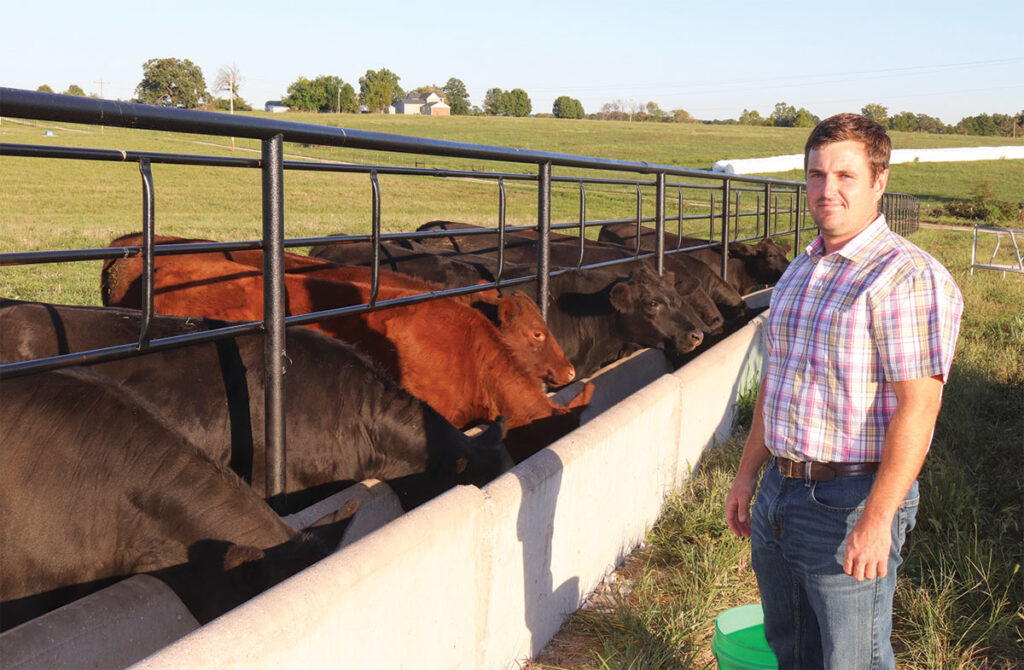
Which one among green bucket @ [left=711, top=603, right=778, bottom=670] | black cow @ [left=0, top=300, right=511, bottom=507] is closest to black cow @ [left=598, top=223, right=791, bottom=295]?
black cow @ [left=0, top=300, right=511, bottom=507]

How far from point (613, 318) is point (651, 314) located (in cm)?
30

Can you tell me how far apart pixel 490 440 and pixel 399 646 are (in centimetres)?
155

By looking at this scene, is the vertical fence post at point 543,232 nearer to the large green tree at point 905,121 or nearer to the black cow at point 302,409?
the black cow at point 302,409

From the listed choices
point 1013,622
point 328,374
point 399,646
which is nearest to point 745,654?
point 399,646

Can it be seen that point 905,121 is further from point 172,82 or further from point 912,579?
point 912,579

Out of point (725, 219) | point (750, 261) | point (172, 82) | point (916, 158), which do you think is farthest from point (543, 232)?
point (172, 82)

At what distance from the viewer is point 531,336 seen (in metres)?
5.09

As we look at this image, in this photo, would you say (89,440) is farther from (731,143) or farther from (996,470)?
(731,143)

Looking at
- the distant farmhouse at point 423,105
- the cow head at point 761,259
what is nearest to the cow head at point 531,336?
the cow head at point 761,259

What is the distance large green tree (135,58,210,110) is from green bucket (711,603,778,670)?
79191mm

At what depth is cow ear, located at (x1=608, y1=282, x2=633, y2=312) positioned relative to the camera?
22.8ft

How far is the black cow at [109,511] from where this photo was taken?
261cm

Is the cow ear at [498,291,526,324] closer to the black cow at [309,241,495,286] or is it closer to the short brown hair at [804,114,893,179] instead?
the black cow at [309,241,495,286]

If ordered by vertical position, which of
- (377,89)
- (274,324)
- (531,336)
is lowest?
(531,336)
